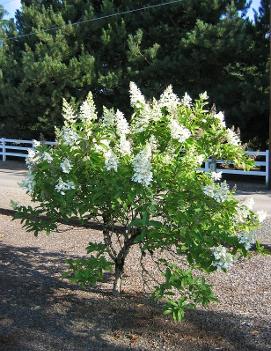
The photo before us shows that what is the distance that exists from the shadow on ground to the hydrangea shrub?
30cm

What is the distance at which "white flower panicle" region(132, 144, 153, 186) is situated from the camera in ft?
11.0

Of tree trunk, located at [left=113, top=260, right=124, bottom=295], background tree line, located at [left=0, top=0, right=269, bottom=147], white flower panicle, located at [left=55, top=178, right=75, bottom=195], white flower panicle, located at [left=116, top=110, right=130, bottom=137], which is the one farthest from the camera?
background tree line, located at [left=0, top=0, right=269, bottom=147]

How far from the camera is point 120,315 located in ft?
13.2

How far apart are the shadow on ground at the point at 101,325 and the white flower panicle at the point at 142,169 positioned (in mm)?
1193

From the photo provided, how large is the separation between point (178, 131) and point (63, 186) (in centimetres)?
96

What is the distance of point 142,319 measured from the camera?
3961 mm

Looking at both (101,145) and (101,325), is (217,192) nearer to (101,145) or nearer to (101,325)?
(101,145)

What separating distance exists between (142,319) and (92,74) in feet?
50.7

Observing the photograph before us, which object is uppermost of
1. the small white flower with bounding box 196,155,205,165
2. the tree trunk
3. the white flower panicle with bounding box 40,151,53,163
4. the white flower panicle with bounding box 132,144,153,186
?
the small white flower with bounding box 196,155,205,165

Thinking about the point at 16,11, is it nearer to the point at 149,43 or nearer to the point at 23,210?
the point at 149,43

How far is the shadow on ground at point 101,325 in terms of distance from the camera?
3.51 metres

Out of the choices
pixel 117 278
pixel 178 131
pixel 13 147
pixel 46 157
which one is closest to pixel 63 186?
pixel 46 157

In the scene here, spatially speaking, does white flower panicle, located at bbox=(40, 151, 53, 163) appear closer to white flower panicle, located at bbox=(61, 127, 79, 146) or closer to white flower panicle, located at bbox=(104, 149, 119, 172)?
white flower panicle, located at bbox=(61, 127, 79, 146)

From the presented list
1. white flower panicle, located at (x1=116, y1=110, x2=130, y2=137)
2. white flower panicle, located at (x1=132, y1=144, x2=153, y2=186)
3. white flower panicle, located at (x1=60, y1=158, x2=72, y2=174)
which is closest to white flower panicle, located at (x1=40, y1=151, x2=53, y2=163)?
white flower panicle, located at (x1=60, y1=158, x2=72, y2=174)
